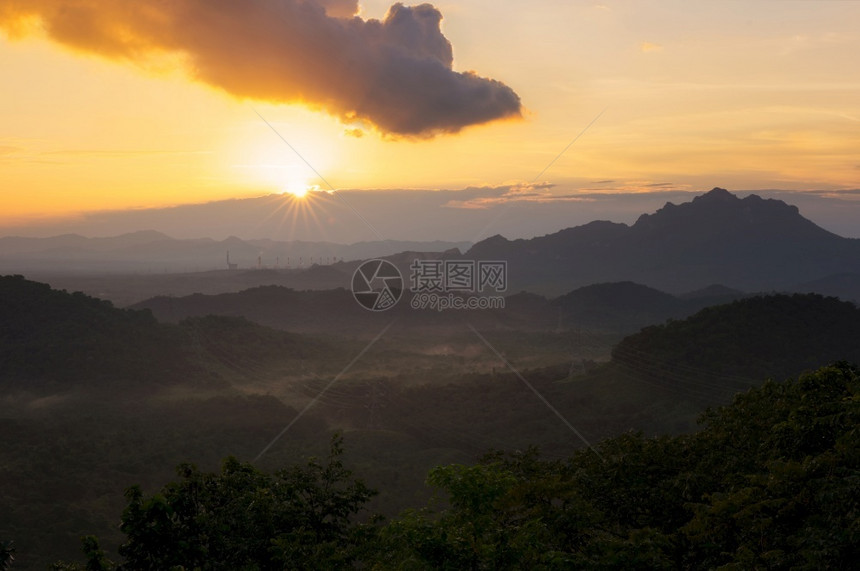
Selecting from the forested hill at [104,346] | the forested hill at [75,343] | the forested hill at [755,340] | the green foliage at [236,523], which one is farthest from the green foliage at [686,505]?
the forested hill at [75,343]

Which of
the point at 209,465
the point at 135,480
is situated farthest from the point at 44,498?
the point at 209,465

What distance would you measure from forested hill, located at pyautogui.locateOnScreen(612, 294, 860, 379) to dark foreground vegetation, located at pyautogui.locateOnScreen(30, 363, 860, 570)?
6857 centimetres

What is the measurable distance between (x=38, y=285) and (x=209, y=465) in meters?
90.1

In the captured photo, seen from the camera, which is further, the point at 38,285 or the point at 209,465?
the point at 38,285

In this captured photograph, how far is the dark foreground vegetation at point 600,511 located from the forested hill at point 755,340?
225ft

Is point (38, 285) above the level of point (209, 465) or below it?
above

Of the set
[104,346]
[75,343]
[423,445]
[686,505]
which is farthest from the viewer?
[104,346]

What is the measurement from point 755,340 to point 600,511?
84.0 meters

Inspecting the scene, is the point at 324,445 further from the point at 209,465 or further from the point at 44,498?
the point at 44,498

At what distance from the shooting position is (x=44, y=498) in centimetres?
5519

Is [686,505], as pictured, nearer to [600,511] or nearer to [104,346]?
[600,511]

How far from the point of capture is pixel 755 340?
92250 mm

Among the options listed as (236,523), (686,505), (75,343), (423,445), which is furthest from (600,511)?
→ (75,343)

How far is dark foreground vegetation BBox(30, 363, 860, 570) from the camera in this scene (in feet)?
50.2
